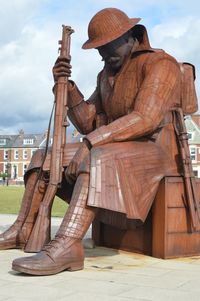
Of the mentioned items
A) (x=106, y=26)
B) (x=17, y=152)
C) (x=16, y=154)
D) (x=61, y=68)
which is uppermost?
(x=17, y=152)

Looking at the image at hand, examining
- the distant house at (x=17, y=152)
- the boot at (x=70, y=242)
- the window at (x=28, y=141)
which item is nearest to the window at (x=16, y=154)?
the distant house at (x=17, y=152)

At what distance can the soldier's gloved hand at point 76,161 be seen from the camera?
→ 502 centimetres

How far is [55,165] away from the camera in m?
5.25

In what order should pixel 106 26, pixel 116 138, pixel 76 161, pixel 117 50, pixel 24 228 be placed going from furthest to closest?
1. pixel 24 228
2. pixel 117 50
3. pixel 106 26
4. pixel 76 161
5. pixel 116 138

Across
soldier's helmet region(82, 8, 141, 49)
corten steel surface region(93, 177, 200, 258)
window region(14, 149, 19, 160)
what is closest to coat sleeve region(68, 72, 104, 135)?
soldier's helmet region(82, 8, 141, 49)

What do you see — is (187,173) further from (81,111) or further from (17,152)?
(17,152)

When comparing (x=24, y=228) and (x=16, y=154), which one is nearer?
(x=24, y=228)

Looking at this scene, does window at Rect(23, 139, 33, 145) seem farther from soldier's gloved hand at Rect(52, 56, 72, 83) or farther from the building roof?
soldier's gloved hand at Rect(52, 56, 72, 83)

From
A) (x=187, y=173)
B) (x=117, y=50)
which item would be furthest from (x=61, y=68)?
(x=187, y=173)

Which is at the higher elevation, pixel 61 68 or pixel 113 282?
pixel 61 68

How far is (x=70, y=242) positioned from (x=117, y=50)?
2078 millimetres

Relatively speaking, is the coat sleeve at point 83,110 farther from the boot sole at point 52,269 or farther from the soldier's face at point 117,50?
the boot sole at point 52,269

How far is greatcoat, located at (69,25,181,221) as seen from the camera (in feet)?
15.3

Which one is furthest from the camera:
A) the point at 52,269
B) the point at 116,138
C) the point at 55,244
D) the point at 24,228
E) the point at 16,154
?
the point at 16,154
